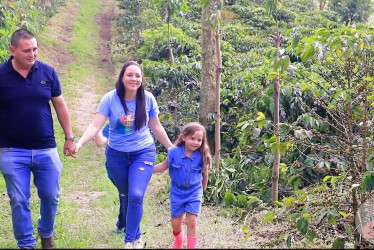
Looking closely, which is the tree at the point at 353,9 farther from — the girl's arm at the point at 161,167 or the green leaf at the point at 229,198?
the girl's arm at the point at 161,167

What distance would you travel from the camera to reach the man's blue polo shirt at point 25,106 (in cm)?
379

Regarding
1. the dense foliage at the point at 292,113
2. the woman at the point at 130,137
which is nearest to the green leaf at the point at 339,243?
the dense foliage at the point at 292,113

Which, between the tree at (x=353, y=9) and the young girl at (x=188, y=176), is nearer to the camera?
Result: the young girl at (x=188, y=176)

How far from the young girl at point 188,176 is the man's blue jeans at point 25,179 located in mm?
995

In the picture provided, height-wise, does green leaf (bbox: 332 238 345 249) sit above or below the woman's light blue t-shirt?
below

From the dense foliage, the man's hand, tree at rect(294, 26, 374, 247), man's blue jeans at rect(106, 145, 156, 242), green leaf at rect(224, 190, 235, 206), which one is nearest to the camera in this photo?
tree at rect(294, 26, 374, 247)

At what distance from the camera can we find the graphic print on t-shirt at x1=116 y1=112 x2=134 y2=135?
167 inches

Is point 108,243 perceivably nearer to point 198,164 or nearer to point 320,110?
point 198,164

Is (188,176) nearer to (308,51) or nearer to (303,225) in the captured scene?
(303,225)

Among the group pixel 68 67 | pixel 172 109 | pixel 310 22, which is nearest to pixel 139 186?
pixel 172 109

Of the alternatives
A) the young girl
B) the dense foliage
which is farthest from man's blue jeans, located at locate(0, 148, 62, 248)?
the dense foliage

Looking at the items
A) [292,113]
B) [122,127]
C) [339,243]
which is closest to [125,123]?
[122,127]

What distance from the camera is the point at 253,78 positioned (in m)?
8.29

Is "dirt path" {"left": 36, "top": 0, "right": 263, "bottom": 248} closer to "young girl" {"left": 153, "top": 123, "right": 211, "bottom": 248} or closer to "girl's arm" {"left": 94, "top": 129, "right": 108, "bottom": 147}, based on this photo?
"young girl" {"left": 153, "top": 123, "right": 211, "bottom": 248}
